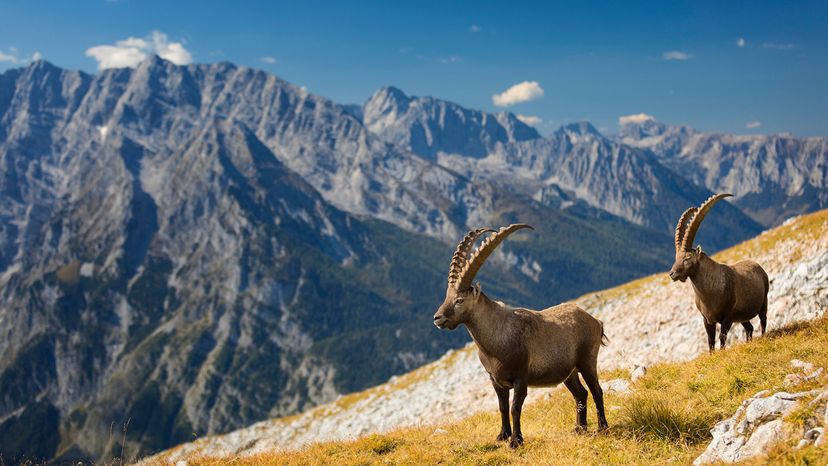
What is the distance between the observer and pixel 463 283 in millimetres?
12727

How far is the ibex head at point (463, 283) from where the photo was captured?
1246 centimetres

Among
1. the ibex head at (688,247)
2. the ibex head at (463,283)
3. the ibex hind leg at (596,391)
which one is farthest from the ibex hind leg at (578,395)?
the ibex head at (688,247)

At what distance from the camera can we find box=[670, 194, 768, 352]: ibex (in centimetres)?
1806

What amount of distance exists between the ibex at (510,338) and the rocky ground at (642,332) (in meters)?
3.69

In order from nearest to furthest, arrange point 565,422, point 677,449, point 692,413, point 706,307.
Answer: point 677,449 < point 692,413 < point 565,422 < point 706,307

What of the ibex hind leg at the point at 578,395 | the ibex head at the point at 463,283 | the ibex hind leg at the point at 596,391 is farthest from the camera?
Result: the ibex hind leg at the point at 578,395

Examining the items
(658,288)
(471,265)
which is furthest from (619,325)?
(471,265)

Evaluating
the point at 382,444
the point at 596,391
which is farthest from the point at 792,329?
the point at 382,444

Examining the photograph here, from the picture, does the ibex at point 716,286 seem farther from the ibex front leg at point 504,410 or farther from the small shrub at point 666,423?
the ibex front leg at point 504,410

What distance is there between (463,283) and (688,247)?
420 inches

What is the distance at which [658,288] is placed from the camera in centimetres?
3762

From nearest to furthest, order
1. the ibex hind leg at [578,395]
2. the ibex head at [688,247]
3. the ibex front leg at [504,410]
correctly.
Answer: the ibex front leg at [504,410] → the ibex hind leg at [578,395] → the ibex head at [688,247]

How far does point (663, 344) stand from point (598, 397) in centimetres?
1612

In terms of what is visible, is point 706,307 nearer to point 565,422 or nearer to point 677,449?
point 565,422
